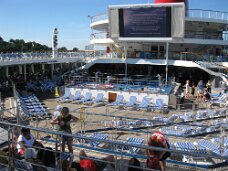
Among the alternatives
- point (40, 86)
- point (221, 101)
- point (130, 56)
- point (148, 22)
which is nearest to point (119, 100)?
point (221, 101)

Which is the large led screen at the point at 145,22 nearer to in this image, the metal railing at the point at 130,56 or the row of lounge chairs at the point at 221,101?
the metal railing at the point at 130,56

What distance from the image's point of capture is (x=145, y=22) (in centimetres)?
2497

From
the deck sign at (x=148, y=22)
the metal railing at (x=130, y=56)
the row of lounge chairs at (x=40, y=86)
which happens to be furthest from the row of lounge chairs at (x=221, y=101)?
the row of lounge chairs at (x=40, y=86)

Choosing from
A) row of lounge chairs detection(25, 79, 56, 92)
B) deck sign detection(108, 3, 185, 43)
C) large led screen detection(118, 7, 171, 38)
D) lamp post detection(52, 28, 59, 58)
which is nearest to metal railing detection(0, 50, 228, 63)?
lamp post detection(52, 28, 59, 58)

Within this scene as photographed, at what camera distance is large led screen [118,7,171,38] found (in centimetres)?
2414

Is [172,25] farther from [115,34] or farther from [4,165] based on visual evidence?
[4,165]

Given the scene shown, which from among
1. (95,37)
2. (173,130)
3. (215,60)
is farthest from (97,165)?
(95,37)

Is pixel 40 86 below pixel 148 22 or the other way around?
below

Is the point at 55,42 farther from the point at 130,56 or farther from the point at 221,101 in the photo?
the point at 221,101

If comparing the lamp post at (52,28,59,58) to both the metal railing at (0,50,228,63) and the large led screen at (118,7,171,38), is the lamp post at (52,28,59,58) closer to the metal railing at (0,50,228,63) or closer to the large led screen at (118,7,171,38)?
the metal railing at (0,50,228,63)

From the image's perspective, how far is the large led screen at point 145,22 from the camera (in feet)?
79.2

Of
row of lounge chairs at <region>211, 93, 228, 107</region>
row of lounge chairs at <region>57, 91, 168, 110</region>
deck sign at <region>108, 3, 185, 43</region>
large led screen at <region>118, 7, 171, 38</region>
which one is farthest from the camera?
large led screen at <region>118, 7, 171, 38</region>

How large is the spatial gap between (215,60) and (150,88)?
30.8 ft

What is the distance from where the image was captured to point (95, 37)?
105 feet
